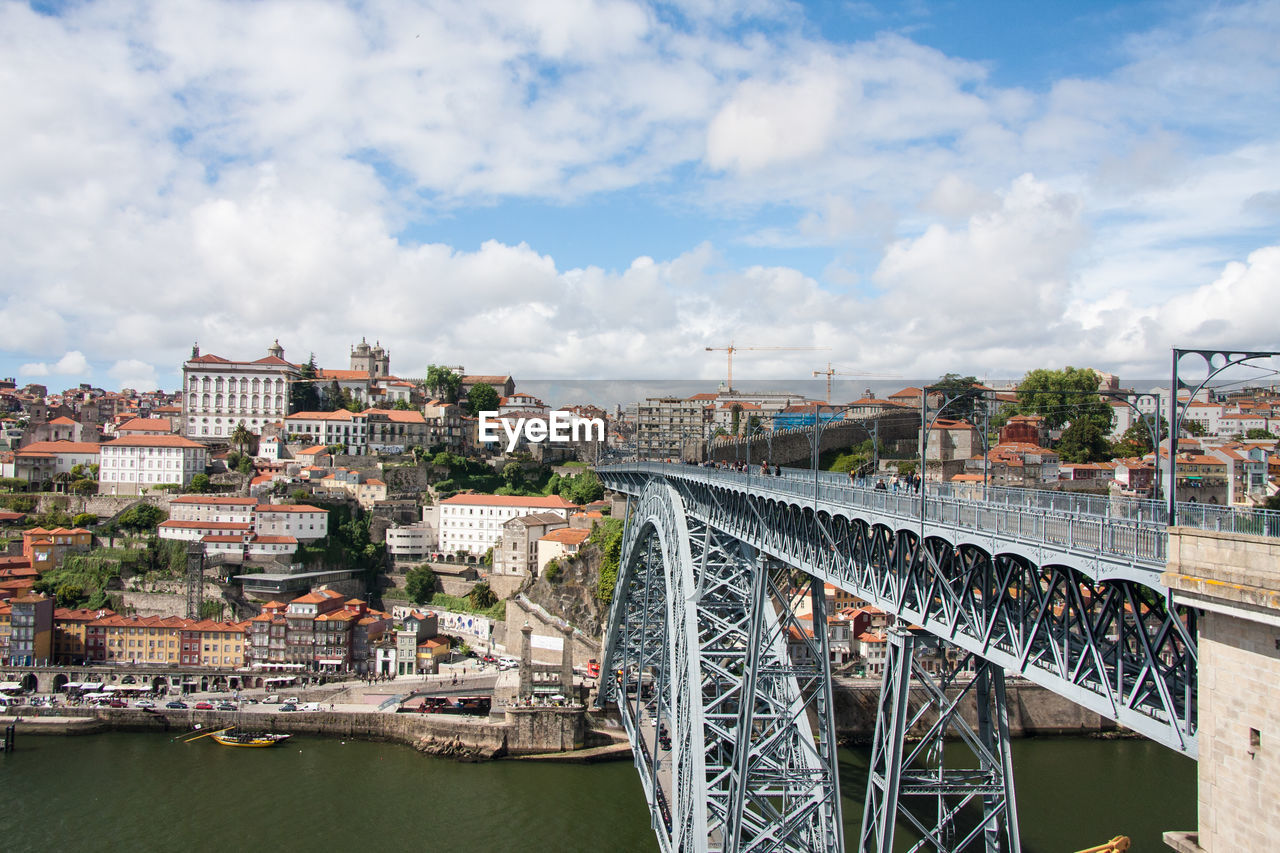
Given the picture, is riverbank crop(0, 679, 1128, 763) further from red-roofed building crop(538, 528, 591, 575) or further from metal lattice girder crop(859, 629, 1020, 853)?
metal lattice girder crop(859, 629, 1020, 853)

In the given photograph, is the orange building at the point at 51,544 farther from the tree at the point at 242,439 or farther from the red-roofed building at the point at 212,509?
the tree at the point at 242,439

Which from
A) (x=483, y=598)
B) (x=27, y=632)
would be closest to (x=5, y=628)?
(x=27, y=632)

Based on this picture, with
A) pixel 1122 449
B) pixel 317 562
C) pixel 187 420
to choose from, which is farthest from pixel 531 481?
pixel 1122 449

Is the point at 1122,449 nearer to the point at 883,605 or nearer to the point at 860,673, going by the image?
the point at 860,673

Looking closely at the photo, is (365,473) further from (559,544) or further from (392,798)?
(392,798)

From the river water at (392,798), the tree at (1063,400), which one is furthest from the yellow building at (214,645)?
the tree at (1063,400)

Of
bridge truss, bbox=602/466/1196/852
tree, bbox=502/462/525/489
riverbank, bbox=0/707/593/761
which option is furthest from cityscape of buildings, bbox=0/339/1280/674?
riverbank, bbox=0/707/593/761
